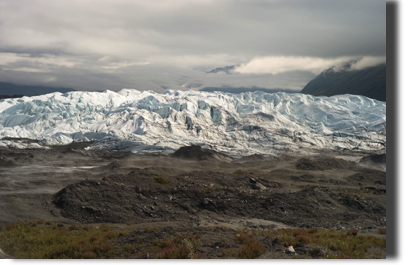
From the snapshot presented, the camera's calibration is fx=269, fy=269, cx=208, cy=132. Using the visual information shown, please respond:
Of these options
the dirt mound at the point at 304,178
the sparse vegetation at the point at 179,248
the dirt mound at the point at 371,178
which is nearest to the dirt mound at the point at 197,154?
the dirt mound at the point at 304,178

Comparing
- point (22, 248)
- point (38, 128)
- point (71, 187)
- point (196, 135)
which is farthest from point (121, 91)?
point (22, 248)

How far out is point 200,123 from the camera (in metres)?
146

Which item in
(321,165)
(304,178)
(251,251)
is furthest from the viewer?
(321,165)

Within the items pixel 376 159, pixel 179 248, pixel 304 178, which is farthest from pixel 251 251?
pixel 376 159

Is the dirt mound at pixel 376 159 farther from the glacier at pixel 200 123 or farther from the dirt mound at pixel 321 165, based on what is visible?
the glacier at pixel 200 123

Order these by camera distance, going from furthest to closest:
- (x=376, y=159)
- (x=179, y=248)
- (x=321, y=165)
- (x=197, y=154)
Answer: (x=197, y=154), (x=376, y=159), (x=321, y=165), (x=179, y=248)

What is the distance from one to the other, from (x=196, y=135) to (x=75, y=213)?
111158 millimetres

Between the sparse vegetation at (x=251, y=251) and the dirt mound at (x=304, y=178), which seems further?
the dirt mound at (x=304, y=178)

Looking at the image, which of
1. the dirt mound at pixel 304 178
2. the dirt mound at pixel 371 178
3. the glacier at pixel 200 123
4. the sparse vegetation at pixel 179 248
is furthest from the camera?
the glacier at pixel 200 123

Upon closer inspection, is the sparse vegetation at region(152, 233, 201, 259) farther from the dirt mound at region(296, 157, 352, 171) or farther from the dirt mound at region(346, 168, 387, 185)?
the dirt mound at region(296, 157, 352, 171)

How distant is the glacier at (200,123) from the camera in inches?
4592

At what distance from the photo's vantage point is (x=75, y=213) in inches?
977

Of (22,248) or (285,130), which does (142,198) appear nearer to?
(22,248)

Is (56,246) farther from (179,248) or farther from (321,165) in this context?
(321,165)
